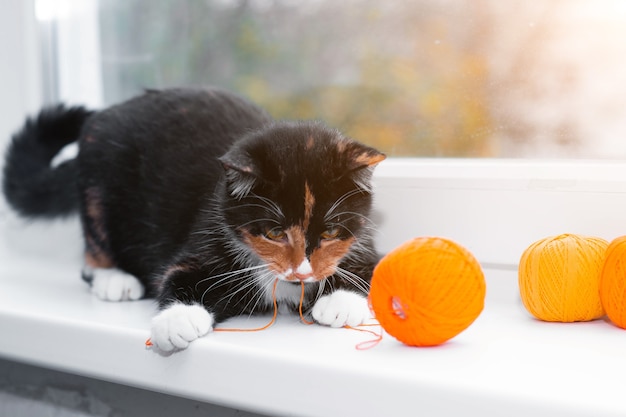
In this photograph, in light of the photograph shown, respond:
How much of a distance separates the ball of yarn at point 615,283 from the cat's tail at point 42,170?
1.10 m

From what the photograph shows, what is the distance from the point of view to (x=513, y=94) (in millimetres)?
1171

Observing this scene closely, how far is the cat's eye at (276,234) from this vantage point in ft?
2.98

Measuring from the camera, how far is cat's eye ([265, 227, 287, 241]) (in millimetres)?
910

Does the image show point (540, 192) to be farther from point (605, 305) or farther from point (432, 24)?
point (432, 24)

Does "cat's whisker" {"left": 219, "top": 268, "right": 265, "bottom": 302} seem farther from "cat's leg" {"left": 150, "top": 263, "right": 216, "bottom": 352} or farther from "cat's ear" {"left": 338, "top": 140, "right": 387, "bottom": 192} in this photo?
"cat's ear" {"left": 338, "top": 140, "right": 387, "bottom": 192}

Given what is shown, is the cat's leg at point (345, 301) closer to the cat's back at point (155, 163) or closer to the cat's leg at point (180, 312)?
the cat's leg at point (180, 312)

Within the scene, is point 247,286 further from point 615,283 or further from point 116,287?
point 615,283

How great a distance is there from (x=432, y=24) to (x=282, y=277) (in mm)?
608

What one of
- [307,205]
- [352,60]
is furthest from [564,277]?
[352,60]

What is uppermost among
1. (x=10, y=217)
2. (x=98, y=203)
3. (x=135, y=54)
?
(x=135, y=54)

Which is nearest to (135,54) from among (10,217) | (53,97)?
(53,97)

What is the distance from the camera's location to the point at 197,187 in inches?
45.9

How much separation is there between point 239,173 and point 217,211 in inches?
4.5

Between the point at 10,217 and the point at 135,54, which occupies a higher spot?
the point at 135,54
